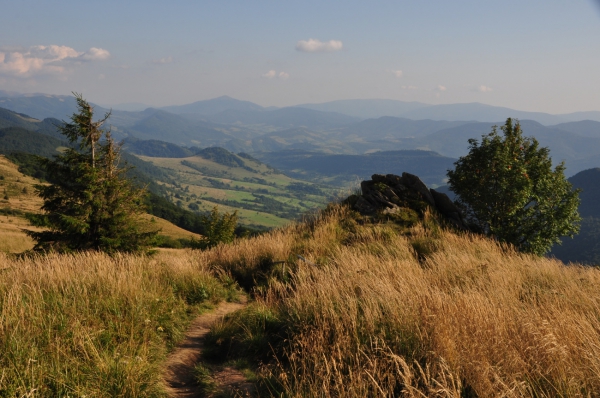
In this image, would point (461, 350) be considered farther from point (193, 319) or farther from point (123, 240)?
point (123, 240)

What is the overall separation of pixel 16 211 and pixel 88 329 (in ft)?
346

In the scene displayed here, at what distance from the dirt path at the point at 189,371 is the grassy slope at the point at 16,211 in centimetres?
4284

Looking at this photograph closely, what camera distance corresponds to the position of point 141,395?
10.9 ft

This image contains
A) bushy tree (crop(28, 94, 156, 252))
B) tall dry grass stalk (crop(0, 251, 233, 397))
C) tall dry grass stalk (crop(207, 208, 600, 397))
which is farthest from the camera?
bushy tree (crop(28, 94, 156, 252))

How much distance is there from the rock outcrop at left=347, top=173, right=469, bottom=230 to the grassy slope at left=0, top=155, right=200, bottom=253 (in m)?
36.5

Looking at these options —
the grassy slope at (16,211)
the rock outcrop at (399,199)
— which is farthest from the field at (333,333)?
the grassy slope at (16,211)

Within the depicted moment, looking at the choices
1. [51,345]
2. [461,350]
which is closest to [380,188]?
[461,350]

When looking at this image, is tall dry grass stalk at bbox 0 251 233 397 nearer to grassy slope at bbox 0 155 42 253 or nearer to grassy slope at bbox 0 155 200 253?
grassy slope at bbox 0 155 42 253

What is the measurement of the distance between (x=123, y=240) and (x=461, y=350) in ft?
71.4

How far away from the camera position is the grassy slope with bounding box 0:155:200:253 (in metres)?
52.6

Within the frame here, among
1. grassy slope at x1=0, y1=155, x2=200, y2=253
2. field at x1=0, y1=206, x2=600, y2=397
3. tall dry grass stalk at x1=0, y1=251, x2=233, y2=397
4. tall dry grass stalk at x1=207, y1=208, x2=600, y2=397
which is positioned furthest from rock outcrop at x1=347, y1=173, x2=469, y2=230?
grassy slope at x1=0, y1=155, x2=200, y2=253

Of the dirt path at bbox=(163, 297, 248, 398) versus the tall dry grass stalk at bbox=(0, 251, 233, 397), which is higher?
the tall dry grass stalk at bbox=(0, 251, 233, 397)

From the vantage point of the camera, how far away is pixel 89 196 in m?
19.7

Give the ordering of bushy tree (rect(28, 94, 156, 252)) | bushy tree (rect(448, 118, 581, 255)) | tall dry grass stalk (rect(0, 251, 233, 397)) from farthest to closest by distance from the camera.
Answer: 1. bushy tree (rect(28, 94, 156, 252))
2. bushy tree (rect(448, 118, 581, 255))
3. tall dry grass stalk (rect(0, 251, 233, 397))
